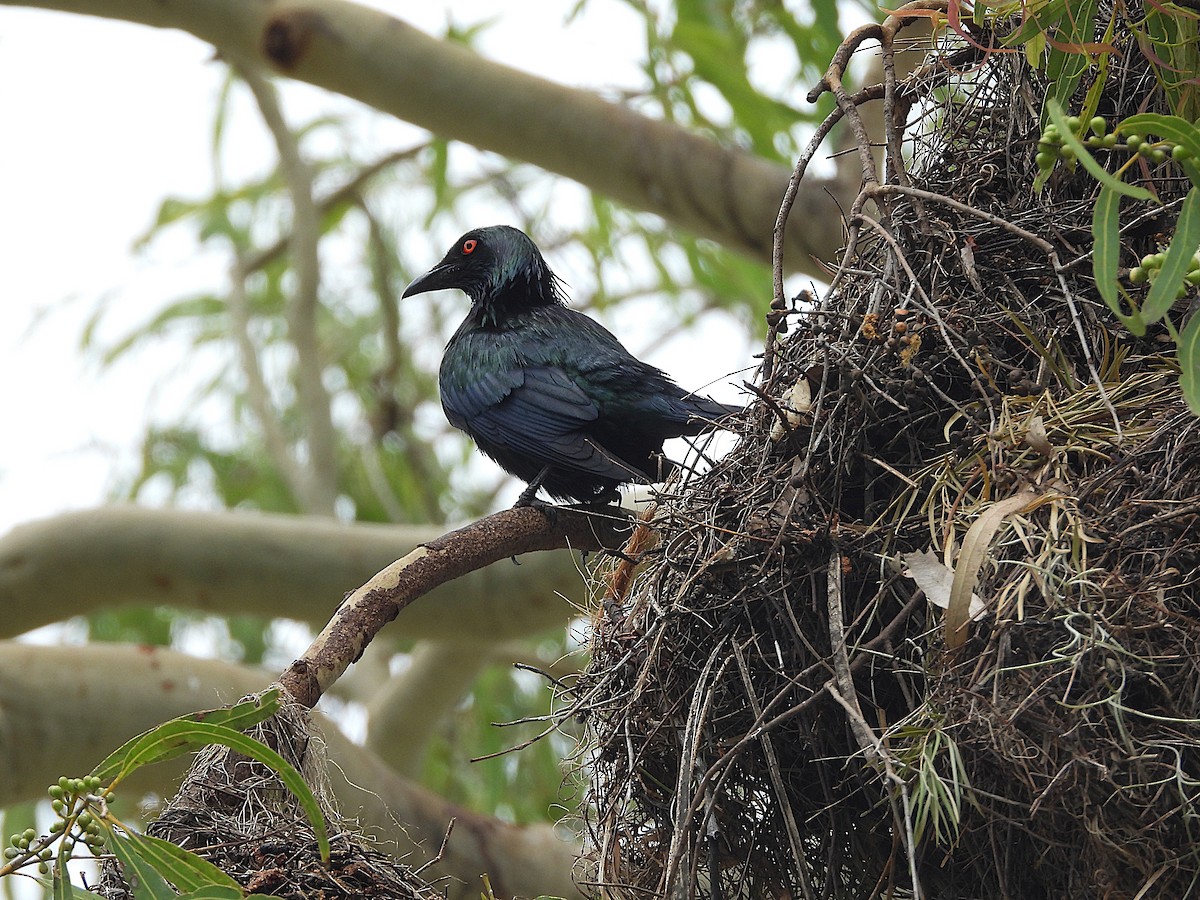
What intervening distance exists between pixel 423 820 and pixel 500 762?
1191 mm

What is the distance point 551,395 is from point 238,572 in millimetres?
1602

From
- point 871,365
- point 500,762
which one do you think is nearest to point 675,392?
point 871,365

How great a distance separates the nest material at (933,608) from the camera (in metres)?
1.71

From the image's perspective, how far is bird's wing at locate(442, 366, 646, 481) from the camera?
3678 millimetres

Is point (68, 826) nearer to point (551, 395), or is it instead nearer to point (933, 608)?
point (933, 608)

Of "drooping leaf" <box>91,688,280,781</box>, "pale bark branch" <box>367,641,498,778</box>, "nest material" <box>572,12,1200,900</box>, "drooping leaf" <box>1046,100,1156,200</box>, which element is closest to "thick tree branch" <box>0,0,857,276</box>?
"pale bark branch" <box>367,641,498,778</box>

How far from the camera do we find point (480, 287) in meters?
4.32

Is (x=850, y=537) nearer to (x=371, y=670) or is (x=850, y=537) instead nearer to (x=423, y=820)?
(x=423, y=820)

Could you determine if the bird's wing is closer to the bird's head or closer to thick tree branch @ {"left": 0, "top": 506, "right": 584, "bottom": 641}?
the bird's head

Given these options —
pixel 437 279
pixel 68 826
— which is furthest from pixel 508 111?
pixel 68 826

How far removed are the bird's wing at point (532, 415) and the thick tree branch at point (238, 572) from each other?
81 centimetres

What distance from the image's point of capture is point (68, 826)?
174 cm

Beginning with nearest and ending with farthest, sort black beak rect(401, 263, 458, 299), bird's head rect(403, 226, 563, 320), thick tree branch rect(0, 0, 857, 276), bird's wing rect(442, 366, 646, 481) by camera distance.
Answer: bird's wing rect(442, 366, 646, 481)
bird's head rect(403, 226, 563, 320)
black beak rect(401, 263, 458, 299)
thick tree branch rect(0, 0, 857, 276)

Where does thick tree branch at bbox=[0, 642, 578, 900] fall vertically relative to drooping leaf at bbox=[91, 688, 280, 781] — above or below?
above
